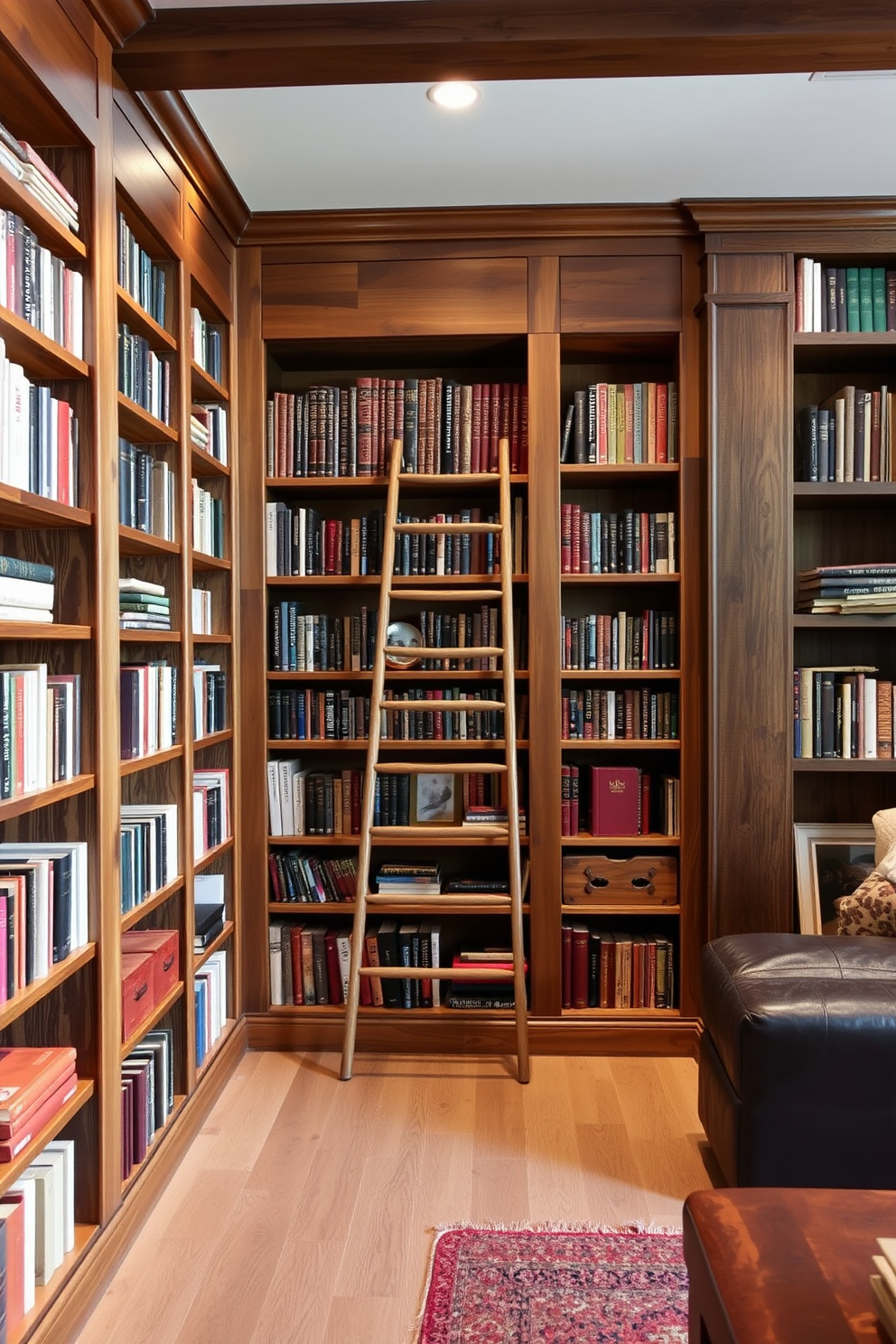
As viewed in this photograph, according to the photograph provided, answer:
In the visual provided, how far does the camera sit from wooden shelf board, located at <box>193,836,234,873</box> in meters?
2.61

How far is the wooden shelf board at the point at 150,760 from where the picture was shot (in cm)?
203

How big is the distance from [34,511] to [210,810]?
1.31m

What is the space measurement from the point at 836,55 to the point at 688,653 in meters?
1.58

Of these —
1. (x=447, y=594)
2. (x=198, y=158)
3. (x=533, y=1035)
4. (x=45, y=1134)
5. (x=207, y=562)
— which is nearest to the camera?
(x=45, y=1134)

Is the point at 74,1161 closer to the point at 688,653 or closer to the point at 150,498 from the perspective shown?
the point at 150,498

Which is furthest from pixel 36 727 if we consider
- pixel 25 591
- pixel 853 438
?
pixel 853 438

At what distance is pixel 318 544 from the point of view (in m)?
3.12

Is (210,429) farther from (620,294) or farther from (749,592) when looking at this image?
(749,592)

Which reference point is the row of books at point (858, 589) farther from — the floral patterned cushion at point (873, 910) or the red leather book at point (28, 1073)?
the red leather book at point (28, 1073)

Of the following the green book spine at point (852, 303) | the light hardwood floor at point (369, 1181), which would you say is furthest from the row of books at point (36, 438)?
the green book spine at point (852, 303)

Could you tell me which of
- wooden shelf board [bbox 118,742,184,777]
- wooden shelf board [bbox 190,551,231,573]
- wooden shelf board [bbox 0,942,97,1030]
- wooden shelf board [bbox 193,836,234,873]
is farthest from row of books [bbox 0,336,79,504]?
wooden shelf board [bbox 193,836,234,873]

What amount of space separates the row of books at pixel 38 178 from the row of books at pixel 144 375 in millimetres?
303

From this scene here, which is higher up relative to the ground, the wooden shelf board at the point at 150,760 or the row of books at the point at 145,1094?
the wooden shelf board at the point at 150,760

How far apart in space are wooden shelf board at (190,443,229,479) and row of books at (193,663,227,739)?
561 millimetres
